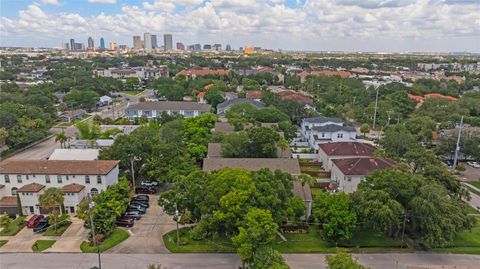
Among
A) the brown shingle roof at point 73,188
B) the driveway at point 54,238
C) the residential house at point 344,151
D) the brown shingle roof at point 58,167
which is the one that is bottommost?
the driveway at point 54,238

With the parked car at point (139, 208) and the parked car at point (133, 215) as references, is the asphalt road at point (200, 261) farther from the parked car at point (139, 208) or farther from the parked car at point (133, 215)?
the parked car at point (139, 208)

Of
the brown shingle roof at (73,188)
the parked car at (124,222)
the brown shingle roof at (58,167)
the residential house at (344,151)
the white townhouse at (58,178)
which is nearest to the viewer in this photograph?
the parked car at (124,222)

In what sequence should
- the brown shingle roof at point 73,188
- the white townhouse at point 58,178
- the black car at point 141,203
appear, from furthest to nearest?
1. the black car at point 141,203
2. the white townhouse at point 58,178
3. the brown shingle roof at point 73,188

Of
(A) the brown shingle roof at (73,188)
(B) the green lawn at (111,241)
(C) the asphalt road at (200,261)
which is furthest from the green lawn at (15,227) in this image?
(B) the green lawn at (111,241)

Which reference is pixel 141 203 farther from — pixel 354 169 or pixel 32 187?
pixel 354 169

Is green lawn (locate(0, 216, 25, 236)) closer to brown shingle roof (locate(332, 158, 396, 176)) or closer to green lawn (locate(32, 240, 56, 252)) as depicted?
green lawn (locate(32, 240, 56, 252))

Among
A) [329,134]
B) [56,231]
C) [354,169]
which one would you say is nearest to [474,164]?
[329,134]
